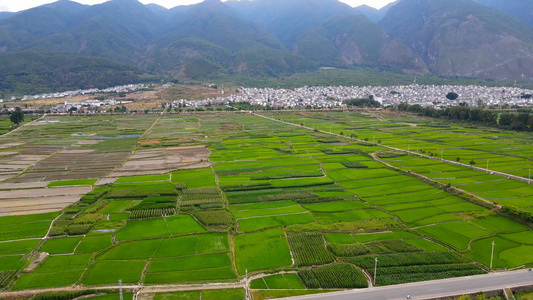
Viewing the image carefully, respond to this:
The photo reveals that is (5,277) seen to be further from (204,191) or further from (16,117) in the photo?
(16,117)

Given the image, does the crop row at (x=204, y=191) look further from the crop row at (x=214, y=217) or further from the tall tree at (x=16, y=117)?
the tall tree at (x=16, y=117)

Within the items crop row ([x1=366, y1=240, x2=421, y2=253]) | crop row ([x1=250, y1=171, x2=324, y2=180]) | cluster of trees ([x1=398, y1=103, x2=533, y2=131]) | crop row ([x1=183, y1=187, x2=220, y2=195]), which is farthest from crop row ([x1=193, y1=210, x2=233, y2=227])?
cluster of trees ([x1=398, y1=103, x2=533, y2=131])

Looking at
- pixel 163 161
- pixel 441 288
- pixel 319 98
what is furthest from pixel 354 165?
pixel 319 98

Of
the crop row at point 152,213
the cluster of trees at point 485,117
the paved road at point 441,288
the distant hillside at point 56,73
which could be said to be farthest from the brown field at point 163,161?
the distant hillside at point 56,73

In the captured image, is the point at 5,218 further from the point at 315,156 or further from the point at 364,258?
the point at 315,156

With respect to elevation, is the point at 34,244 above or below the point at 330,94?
below

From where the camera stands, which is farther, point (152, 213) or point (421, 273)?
point (152, 213)

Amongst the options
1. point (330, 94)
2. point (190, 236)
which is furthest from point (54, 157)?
point (330, 94)
